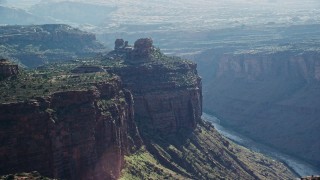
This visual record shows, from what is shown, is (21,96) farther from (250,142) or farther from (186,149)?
(250,142)

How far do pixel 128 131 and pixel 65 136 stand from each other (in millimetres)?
27497

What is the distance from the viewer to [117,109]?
98.6 m

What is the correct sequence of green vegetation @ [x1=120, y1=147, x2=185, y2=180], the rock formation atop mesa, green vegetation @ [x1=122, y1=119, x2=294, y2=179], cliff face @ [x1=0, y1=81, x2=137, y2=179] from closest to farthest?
cliff face @ [x1=0, y1=81, x2=137, y2=179] → green vegetation @ [x1=120, y1=147, x2=185, y2=180] → green vegetation @ [x1=122, y1=119, x2=294, y2=179] → the rock formation atop mesa

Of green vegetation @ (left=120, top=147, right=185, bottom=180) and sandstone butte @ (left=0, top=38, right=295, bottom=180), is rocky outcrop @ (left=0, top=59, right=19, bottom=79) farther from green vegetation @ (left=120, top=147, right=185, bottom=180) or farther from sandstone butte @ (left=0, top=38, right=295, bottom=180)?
green vegetation @ (left=120, top=147, right=185, bottom=180)

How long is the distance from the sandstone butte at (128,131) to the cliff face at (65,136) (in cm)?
11

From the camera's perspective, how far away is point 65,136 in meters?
85.2

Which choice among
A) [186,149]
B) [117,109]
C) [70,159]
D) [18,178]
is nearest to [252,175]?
[186,149]

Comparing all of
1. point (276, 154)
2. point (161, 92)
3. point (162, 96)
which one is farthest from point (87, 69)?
point (276, 154)

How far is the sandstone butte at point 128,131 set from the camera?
82188 millimetres

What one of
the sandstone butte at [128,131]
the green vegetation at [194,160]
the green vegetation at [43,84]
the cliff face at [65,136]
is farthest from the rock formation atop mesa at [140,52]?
the cliff face at [65,136]

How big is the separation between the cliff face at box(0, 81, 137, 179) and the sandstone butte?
11 cm

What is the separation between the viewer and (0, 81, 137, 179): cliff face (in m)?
80.8

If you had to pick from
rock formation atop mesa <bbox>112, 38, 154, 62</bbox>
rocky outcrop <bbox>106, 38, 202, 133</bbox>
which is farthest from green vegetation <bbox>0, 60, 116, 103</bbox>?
rock formation atop mesa <bbox>112, 38, 154, 62</bbox>

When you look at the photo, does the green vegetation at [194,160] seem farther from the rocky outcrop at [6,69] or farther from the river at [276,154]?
the rocky outcrop at [6,69]
